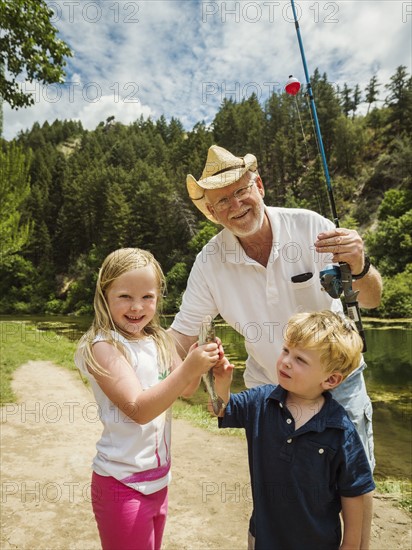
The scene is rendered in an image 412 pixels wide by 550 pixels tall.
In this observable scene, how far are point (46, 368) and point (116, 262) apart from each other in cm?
1002

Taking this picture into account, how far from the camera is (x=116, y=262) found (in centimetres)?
212

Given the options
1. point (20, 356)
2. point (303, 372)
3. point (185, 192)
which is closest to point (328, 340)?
point (303, 372)

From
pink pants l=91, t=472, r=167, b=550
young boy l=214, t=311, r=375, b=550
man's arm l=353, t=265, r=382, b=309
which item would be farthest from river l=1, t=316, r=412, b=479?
pink pants l=91, t=472, r=167, b=550

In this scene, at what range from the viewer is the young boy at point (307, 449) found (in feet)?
5.95

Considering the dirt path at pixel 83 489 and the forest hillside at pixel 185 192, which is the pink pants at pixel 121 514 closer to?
the dirt path at pixel 83 489

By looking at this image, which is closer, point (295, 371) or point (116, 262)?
point (295, 371)

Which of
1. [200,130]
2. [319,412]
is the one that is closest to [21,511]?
[319,412]

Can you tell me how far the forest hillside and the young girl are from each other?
112 feet

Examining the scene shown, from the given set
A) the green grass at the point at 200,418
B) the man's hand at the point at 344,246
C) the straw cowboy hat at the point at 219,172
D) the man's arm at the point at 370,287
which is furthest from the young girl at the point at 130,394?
the green grass at the point at 200,418

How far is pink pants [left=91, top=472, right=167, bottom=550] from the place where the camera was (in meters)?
1.88

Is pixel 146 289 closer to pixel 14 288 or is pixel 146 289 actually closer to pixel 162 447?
pixel 162 447

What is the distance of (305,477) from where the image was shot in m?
1.82

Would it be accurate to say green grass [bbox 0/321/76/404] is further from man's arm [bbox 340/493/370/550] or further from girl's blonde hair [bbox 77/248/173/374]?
man's arm [bbox 340/493/370/550]

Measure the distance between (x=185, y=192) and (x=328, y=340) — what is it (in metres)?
49.2
